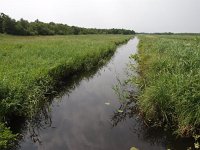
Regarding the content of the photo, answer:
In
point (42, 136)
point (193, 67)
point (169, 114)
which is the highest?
point (193, 67)

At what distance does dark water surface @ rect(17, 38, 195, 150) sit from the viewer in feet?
20.3

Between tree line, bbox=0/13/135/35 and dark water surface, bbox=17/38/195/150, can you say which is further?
tree line, bbox=0/13/135/35

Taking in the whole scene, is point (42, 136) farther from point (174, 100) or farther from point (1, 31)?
point (1, 31)

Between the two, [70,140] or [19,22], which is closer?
[70,140]

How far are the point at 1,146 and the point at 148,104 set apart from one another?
366 cm

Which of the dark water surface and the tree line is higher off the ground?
the tree line

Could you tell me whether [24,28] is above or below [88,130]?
above

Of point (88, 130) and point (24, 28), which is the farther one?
point (24, 28)

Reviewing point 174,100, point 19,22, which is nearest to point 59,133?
point 174,100

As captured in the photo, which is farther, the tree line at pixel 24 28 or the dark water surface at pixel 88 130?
the tree line at pixel 24 28

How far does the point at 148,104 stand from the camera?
7066mm

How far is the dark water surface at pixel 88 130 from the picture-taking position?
6.18 m

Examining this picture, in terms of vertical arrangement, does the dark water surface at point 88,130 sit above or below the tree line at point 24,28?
below

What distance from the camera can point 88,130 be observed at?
6961mm
